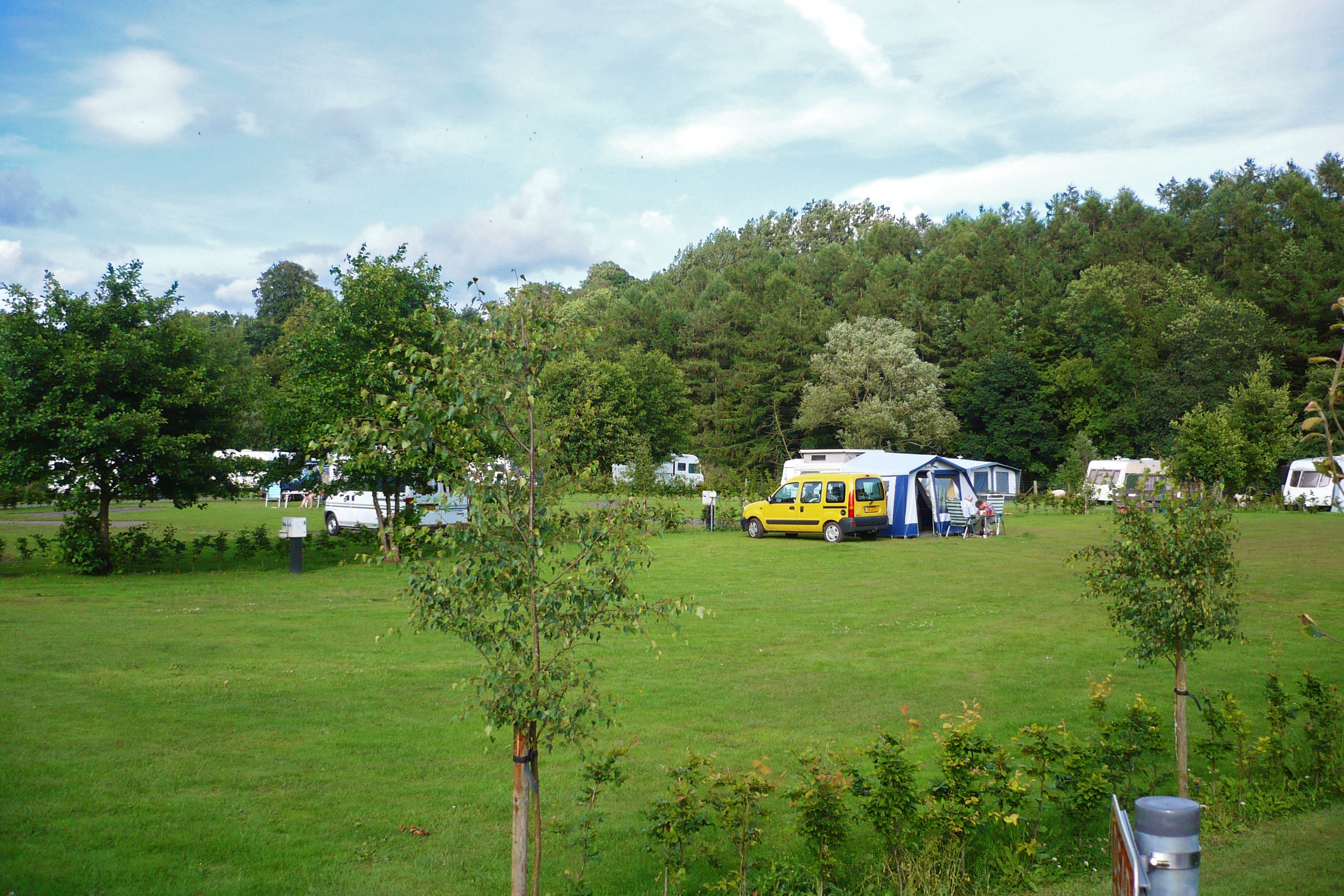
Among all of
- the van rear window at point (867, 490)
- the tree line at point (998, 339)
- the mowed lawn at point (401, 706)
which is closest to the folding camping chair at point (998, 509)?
the van rear window at point (867, 490)

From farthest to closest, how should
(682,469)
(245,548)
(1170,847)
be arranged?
1. (682,469)
2. (245,548)
3. (1170,847)

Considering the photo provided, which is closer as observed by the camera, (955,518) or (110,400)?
(110,400)

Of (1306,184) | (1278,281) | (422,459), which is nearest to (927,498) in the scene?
(422,459)

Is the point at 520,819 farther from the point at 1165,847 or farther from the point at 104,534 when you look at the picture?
the point at 104,534

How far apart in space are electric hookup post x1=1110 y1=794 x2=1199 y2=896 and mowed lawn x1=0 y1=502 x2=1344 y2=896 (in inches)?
166

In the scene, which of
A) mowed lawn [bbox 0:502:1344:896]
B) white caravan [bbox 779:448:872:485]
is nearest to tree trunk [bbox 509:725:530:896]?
mowed lawn [bbox 0:502:1344:896]

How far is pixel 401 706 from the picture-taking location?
870cm

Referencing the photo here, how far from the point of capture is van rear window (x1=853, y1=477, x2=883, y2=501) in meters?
25.5

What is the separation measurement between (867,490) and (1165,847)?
24.5 metres

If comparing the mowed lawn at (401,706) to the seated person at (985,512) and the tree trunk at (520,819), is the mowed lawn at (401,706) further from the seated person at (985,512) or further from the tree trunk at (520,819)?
the seated person at (985,512)

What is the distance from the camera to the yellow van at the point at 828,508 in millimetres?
25375

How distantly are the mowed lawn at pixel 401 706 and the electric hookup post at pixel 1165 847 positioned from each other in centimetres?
421

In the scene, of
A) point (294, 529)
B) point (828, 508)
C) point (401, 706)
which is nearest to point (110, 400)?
point (294, 529)

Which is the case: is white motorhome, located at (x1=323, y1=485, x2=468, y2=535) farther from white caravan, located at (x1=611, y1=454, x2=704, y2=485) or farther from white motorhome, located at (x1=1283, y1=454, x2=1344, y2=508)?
white motorhome, located at (x1=1283, y1=454, x2=1344, y2=508)
